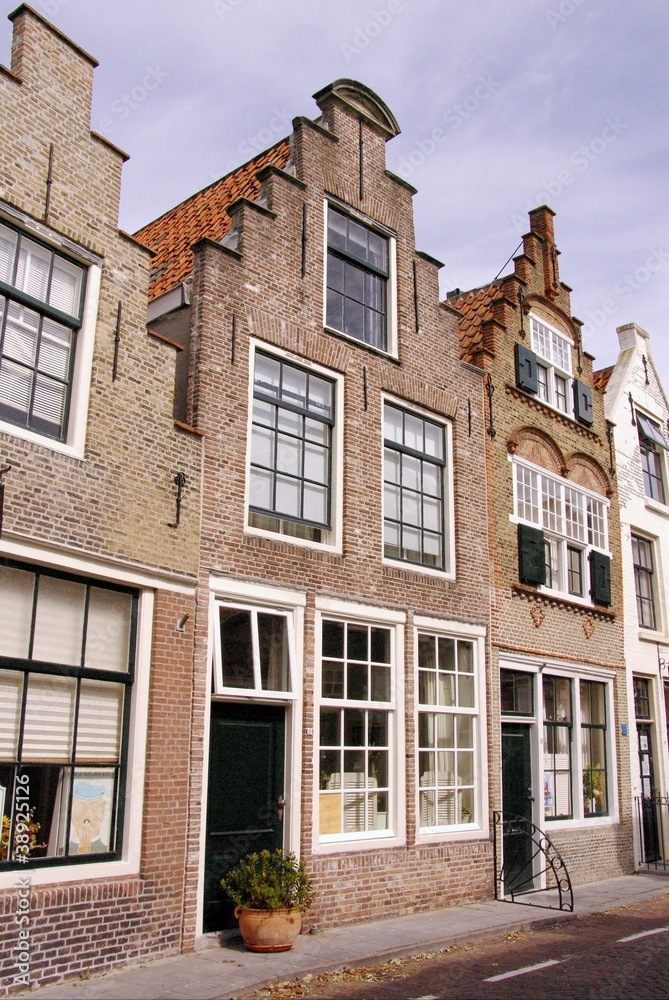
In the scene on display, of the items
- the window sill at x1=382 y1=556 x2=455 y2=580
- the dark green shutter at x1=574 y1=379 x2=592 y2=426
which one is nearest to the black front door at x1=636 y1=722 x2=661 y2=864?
the dark green shutter at x1=574 y1=379 x2=592 y2=426

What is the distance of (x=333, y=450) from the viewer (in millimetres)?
11266

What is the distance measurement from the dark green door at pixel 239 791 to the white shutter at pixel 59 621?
1.95 metres

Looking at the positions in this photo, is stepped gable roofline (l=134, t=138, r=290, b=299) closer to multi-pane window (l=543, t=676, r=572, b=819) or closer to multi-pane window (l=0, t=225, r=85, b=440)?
multi-pane window (l=0, t=225, r=85, b=440)

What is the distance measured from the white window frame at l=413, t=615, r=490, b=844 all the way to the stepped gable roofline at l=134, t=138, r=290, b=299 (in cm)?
545

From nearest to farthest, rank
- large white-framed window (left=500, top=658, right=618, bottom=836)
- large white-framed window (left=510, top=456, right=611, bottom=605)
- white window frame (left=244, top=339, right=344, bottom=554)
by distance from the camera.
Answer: white window frame (left=244, top=339, right=344, bottom=554)
large white-framed window (left=500, top=658, right=618, bottom=836)
large white-framed window (left=510, top=456, right=611, bottom=605)

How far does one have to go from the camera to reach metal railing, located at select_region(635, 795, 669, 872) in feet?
52.2

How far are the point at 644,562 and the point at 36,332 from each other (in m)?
13.7

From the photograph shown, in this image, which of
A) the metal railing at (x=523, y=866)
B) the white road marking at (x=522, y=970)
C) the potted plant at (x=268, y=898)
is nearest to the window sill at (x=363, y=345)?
the potted plant at (x=268, y=898)

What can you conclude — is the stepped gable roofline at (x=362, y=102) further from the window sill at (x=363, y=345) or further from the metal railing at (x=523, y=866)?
the metal railing at (x=523, y=866)

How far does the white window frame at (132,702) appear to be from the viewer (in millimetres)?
7551

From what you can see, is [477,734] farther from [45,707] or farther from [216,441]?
[45,707]

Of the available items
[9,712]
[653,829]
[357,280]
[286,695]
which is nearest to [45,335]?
[9,712]

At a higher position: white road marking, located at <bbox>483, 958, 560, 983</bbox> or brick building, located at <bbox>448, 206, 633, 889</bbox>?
brick building, located at <bbox>448, 206, 633, 889</bbox>

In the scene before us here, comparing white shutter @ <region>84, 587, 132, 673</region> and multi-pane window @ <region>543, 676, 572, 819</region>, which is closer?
white shutter @ <region>84, 587, 132, 673</region>
